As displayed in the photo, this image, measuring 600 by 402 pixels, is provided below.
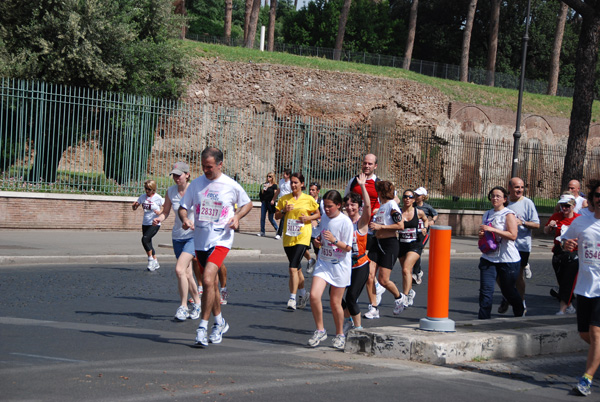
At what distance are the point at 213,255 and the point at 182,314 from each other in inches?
63.7

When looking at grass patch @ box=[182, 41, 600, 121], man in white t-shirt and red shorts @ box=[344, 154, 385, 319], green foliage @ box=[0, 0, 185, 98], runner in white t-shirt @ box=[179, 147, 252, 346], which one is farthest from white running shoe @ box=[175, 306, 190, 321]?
grass patch @ box=[182, 41, 600, 121]

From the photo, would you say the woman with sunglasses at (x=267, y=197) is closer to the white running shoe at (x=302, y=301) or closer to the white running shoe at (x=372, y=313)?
the white running shoe at (x=302, y=301)

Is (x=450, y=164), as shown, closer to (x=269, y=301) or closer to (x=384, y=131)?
(x=384, y=131)

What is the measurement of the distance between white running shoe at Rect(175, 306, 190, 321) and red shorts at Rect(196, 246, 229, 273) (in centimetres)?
128

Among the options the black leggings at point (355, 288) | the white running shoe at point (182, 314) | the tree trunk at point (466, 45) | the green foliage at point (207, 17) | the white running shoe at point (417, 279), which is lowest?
the white running shoe at point (417, 279)

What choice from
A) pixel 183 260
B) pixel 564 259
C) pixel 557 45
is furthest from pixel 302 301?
pixel 557 45

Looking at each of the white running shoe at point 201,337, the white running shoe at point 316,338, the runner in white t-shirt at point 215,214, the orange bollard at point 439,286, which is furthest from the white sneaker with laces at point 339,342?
the white running shoe at point 201,337

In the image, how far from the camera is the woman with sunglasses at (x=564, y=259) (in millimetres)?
10438

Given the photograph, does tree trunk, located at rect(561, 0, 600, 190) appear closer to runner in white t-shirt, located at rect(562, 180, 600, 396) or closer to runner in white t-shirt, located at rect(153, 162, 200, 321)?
runner in white t-shirt, located at rect(153, 162, 200, 321)

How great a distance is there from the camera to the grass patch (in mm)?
36062

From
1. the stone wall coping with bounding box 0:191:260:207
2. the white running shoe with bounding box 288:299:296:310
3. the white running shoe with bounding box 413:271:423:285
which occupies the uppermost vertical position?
the stone wall coping with bounding box 0:191:260:207

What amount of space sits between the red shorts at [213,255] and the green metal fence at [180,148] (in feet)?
38.0

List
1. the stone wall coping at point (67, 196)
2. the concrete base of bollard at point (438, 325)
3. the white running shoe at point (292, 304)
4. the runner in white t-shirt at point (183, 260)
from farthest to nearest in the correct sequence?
the stone wall coping at point (67, 196), the white running shoe at point (292, 304), the runner in white t-shirt at point (183, 260), the concrete base of bollard at point (438, 325)

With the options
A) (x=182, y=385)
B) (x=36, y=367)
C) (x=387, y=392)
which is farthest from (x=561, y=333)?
(x=36, y=367)
